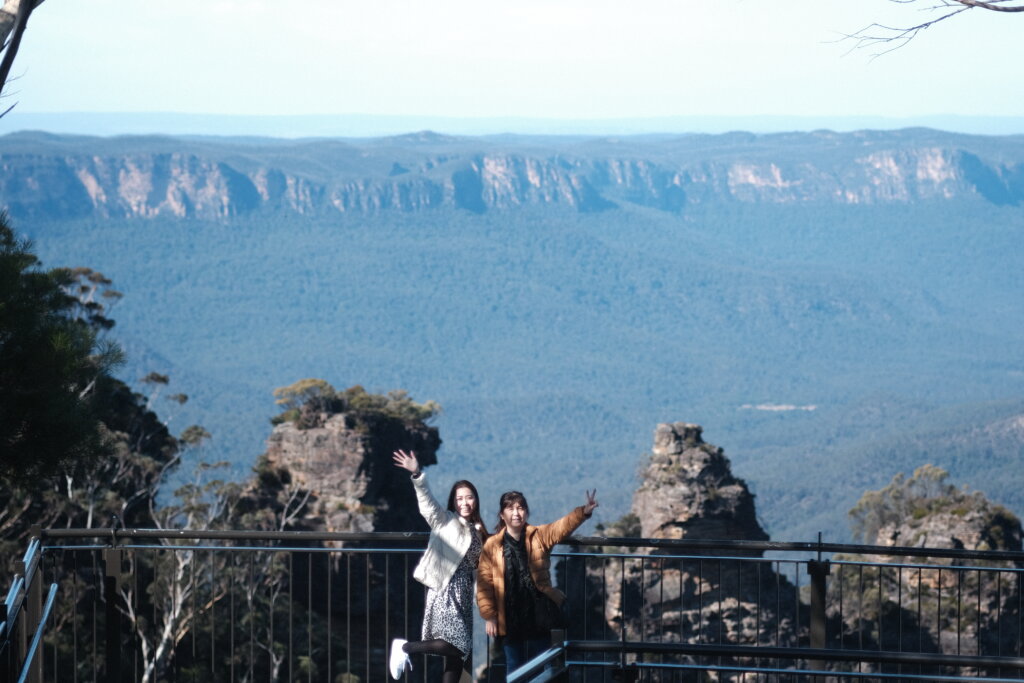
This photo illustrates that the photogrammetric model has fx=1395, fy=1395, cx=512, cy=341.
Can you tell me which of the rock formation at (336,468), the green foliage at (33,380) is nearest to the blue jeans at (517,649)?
the green foliage at (33,380)

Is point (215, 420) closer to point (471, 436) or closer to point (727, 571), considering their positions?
point (471, 436)

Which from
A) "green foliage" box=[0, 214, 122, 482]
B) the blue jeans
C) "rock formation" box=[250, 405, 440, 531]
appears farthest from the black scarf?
"rock formation" box=[250, 405, 440, 531]

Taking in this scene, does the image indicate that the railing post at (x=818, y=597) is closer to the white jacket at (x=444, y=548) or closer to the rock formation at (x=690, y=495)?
the white jacket at (x=444, y=548)

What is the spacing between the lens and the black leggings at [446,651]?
6617 millimetres

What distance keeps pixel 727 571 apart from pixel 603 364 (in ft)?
507

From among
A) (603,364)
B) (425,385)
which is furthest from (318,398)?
(603,364)

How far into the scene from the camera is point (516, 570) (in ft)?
21.9

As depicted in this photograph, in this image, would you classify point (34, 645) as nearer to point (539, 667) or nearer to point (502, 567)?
point (502, 567)

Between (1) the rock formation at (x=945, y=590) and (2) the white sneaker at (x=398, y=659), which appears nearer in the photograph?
(2) the white sneaker at (x=398, y=659)

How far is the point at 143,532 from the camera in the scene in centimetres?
764

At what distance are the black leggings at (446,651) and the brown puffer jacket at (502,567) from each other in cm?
23


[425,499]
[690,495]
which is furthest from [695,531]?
[425,499]

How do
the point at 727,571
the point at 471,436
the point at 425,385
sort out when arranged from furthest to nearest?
1. the point at 425,385
2. the point at 471,436
3. the point at 727,571

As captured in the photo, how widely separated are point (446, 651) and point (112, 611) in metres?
2.17
